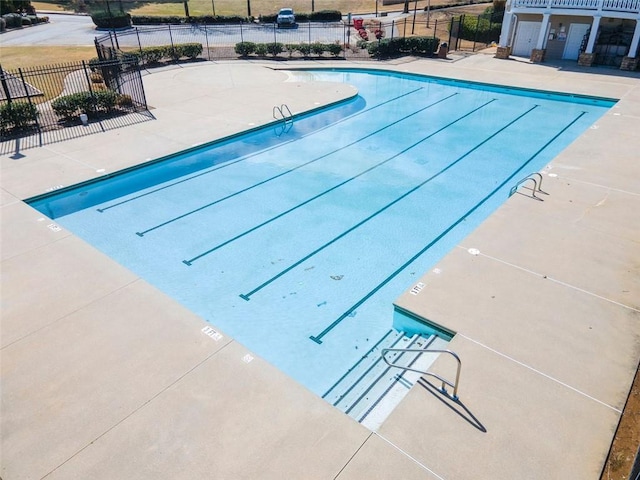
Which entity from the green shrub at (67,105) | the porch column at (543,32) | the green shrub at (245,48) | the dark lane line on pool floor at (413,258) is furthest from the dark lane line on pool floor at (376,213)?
the green shrub at (245,48)

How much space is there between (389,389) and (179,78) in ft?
69.1

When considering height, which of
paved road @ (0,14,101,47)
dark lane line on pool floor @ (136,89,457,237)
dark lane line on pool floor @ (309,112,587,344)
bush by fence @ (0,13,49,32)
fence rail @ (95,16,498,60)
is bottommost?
dark lane line on pool floor @ (309,112,587,344)

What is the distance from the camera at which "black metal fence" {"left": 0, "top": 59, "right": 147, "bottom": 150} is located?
47.3ft

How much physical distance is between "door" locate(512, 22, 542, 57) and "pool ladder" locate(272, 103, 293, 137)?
17.3m

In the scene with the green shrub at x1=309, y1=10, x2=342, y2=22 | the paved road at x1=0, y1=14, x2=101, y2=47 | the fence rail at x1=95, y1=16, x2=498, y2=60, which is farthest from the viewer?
the green shrub at x1=309, y1=10, x2=342, y2=22

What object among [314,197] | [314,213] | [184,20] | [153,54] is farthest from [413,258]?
[184,20]

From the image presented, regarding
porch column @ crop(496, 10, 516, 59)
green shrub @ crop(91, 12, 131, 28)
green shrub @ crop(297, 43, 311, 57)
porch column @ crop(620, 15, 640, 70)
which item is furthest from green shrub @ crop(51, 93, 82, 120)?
green shrub @ crop(91, 12, 131, 28)

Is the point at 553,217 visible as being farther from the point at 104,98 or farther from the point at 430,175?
the point at 104,98

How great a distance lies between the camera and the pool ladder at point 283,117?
52.9ft

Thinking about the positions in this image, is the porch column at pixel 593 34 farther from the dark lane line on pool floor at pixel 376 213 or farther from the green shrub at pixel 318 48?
the green shrub at pixel 318 48

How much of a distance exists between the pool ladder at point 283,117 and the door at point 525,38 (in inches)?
681

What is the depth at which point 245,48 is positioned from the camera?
2741cm

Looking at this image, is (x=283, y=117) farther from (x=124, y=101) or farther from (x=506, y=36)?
(x=506, y=36)

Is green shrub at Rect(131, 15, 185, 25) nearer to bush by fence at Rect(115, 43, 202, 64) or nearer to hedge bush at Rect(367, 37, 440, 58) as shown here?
bush by fence at Rect(115, 43, 202, 64)
